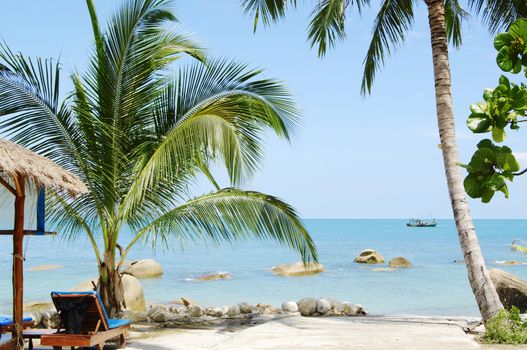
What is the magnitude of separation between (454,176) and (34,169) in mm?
5696

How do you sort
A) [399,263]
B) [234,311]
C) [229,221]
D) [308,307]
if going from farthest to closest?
[399,263] < [234,311] < [308,307] < [229,221]

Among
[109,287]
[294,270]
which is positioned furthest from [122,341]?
[294,270]

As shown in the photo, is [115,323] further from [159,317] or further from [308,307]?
[308,307]

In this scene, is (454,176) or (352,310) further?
(352,310)

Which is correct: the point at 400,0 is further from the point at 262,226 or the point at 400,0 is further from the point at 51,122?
the point at 51,122

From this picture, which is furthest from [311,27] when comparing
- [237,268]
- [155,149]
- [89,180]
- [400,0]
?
[237,268]

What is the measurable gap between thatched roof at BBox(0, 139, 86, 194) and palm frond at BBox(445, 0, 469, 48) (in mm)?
8594

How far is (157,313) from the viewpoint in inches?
402

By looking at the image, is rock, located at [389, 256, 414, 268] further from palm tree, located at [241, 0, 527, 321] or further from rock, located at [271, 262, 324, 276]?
palm tree, located at [241, 0, 527, 321]

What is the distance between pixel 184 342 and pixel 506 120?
7606 mm

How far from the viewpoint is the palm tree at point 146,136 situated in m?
8.80

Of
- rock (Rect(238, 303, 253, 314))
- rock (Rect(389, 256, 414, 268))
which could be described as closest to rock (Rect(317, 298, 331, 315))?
rock (Rect(238, 303, 253, 314))

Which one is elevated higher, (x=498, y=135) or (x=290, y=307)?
(x=498, y=135)

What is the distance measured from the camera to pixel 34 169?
656 centimetres
